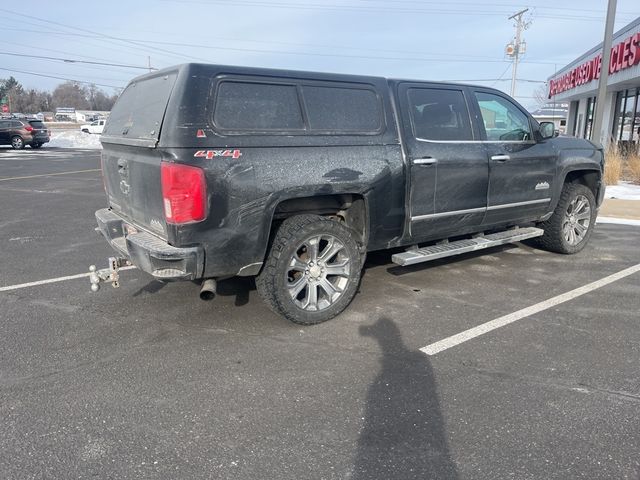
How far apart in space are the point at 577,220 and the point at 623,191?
657 centimetres

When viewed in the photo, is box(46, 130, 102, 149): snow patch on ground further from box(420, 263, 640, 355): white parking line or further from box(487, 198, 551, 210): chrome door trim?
box(420, 263, 640, 355): white parking line

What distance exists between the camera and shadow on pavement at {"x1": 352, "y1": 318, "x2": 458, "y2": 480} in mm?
2578

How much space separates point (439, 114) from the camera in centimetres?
507

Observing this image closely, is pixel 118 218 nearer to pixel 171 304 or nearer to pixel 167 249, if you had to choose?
pixel 171 304

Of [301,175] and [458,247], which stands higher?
[301,175]

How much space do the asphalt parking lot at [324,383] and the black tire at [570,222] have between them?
924 millimetres

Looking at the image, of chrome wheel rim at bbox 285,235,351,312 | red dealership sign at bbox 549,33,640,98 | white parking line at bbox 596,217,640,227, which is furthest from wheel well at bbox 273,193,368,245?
red dealership sign at bbox 549,33,640,98

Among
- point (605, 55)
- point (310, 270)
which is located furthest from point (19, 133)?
point (310, 270)

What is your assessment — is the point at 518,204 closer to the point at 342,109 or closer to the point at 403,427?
the point at 342,109

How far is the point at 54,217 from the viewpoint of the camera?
29.7 feet

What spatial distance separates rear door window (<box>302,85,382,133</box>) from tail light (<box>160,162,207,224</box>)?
1.10 meters

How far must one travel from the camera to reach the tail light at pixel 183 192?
352cm

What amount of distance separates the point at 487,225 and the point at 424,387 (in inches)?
108

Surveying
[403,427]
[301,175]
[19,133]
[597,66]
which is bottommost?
[403,427]
